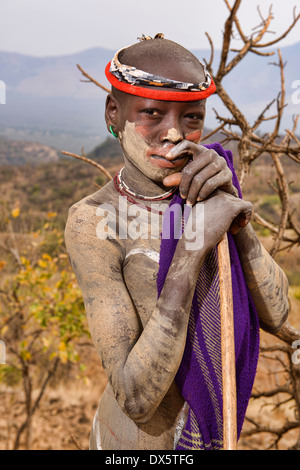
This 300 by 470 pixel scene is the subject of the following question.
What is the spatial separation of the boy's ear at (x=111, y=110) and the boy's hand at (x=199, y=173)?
9.8 inches

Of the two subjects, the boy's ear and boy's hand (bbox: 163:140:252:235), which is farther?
the boy's ear

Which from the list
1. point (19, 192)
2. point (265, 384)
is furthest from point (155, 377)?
point (19, 192)

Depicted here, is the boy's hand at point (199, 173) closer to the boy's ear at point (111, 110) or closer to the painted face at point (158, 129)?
the painted face at point (158, 129)

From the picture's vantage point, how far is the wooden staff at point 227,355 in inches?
43.8

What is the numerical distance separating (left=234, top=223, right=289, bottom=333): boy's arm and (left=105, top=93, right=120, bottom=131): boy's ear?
1.60ft

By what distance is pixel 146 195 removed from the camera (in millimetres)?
1388

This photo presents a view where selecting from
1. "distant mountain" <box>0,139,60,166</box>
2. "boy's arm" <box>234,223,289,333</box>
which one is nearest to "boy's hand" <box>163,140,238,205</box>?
"boy's arm" <box>234,223,289,333</box>

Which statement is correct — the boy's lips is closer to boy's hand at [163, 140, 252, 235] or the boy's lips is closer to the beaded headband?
boy's hand at [163, 140, 252, 235]

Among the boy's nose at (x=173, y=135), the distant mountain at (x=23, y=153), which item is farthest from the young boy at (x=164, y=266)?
the distant mountain at (x=23, y=153)

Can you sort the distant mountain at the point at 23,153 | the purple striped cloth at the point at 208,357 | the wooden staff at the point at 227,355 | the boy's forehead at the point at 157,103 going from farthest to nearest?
1. the distant mountain at the point at 23,153
2. the purple striped cloth at the point at 208,357
3. the boy's forehead at the point at 157,103
4. the wooden staff at the point at 227,355

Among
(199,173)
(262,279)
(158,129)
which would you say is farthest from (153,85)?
(262,279)

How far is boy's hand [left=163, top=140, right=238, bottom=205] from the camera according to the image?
45.9 inches

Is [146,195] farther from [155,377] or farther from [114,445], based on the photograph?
[114,445]

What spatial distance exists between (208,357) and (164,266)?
312 mm
